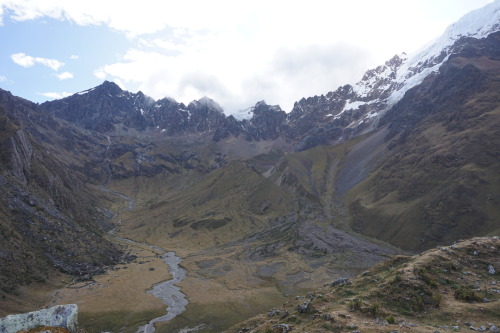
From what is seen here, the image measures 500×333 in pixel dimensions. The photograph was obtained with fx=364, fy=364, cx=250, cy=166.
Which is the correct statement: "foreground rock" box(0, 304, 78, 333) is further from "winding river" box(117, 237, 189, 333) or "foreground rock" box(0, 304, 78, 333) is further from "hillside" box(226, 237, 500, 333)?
"winding river" box(117, 237, 189, 333)

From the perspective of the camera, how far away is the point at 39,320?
26422mm

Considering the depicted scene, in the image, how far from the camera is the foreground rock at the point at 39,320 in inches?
1025

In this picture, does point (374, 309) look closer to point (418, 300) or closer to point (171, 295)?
point (418, 300)

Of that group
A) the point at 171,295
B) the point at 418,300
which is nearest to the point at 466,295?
the point at 418,300

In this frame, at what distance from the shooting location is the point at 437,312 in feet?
112

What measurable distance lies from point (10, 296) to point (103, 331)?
82.6ft

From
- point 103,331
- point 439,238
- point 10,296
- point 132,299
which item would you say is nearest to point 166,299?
point 132,299

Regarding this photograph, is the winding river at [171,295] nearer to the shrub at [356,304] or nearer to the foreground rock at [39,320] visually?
the shrub at [356,304]

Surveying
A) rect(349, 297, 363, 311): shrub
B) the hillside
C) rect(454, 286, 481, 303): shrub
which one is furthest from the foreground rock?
rect(454, 286, 481, 303): shrub

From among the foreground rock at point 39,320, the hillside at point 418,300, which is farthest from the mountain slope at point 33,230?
the hillside at point 418,300

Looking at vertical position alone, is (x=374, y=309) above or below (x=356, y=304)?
below

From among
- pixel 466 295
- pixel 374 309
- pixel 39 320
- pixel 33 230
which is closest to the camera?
pixel 39 320

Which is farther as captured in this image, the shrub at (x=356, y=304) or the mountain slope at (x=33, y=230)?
the mountain slope at (x=33, y=230)

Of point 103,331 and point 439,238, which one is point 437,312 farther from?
point 439,238
